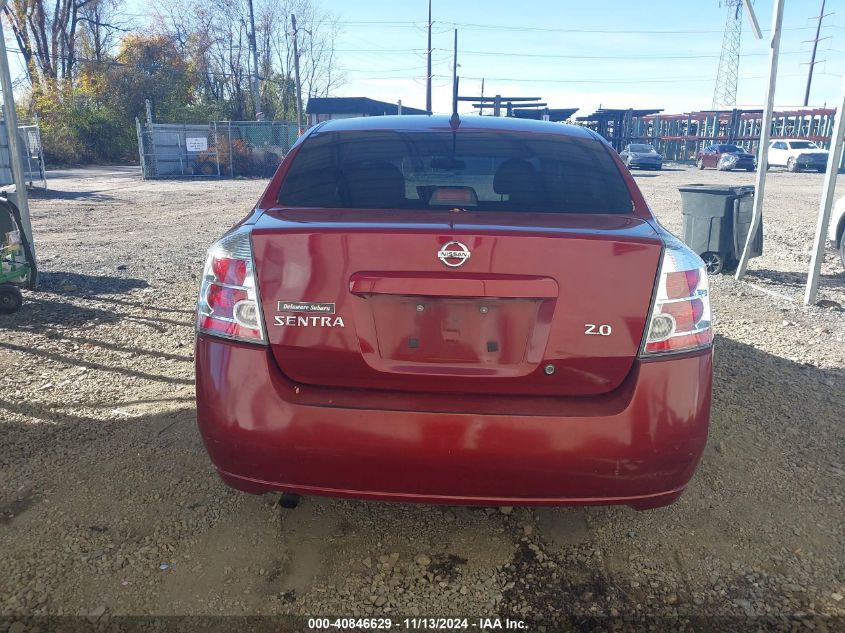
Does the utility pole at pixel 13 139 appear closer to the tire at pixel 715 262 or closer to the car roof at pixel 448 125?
the car roof at pixel 448 125

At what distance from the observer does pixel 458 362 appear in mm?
2199

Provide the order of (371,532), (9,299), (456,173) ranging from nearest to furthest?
1. (371,532)
2. (456,173)
3. (9,299)

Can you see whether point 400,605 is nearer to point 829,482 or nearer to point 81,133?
point 829,482

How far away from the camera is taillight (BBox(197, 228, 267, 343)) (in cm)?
225

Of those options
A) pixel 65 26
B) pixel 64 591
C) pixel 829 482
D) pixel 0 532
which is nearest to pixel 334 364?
pixel 64 591

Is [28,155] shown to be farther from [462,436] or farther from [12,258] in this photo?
[462,436]

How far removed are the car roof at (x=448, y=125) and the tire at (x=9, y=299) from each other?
4134mm

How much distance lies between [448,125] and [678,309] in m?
1.62

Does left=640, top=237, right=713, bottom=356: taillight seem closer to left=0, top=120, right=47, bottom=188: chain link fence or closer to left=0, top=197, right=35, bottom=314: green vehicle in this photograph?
left=0, top=197, right=35, bottom=314: green vehicle

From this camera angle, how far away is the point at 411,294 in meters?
2.14

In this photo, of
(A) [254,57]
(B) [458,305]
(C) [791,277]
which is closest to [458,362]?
(B) [458,305]

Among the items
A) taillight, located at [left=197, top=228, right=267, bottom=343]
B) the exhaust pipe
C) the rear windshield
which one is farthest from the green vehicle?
taillight, located at [left=197, top=228, right=267, bottom=343]

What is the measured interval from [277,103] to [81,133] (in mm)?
19257

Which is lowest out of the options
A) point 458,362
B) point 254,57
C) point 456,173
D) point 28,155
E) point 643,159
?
point 643,159
